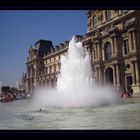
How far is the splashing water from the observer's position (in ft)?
61.9

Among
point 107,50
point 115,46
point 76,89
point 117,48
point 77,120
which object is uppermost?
point 115,46

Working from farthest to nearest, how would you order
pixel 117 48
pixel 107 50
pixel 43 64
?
pixel 43 64 → pixel 107 50 → pixel 117 48

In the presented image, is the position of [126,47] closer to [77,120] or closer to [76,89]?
[76,89]

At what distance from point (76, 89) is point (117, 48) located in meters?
19.8

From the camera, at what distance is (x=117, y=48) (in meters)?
39.2

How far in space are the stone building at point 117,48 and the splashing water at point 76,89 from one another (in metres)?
11.1

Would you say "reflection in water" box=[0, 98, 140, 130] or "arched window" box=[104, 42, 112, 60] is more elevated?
"arched window" box=[104, 42, 112, 60]

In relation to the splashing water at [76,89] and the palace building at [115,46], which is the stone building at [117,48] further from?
the splashing water at [76,89]

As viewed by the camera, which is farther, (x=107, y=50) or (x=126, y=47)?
(x=107, y=50)

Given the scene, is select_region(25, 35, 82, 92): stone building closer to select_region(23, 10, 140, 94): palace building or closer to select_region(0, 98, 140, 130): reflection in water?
select_region(23, 10, 140, 94): palace building

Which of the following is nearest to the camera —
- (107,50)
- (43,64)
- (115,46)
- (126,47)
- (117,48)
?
(126,47)

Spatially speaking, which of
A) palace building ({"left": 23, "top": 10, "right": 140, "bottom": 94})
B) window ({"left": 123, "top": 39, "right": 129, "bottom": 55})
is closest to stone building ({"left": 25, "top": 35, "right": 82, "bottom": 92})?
palace building ({"left": 23, "top": 10, "right": 140, "bottom": 94})

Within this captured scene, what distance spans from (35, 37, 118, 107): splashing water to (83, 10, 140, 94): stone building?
36.4 ft

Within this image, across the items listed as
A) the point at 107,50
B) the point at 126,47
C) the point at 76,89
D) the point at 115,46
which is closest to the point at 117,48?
the point at 115,46
